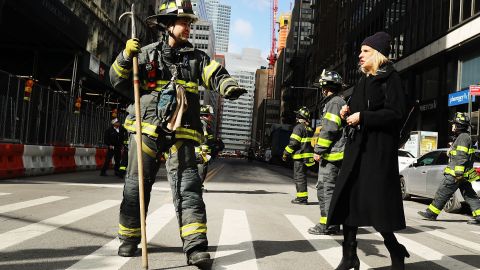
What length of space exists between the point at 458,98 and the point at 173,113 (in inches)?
904

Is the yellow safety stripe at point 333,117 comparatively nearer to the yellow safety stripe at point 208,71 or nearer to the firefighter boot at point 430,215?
the yellow safety stripe at point 208,71

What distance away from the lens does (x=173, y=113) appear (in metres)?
4.16

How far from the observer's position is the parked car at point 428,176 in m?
11.2

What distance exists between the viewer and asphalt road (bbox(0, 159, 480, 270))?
4387 mm

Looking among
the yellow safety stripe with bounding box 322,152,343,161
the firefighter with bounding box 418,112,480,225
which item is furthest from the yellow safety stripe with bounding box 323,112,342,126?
the firefighter with bounding box 418,112,480,225

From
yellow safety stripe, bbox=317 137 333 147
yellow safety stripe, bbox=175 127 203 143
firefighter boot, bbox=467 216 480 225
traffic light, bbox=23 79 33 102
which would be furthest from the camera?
traffic light, bbox=23 79 33 102

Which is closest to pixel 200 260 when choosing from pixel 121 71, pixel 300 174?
pixel 121 71

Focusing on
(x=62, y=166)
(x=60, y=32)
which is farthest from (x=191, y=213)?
(x=60, y=32)

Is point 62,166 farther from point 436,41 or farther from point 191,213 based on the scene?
point 436,41

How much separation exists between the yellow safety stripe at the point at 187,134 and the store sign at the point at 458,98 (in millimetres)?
21689

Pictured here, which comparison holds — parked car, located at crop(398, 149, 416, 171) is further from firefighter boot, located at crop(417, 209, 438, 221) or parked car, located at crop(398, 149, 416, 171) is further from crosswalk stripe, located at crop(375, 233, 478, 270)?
crosswalk stripe, located at crop(375, 233, 478, 270)

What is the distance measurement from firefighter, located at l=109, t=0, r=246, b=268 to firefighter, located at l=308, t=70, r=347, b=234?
2.11 meters

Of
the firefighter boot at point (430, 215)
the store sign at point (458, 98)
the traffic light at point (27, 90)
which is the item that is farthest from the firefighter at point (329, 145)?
the store sign at point (458, 98)

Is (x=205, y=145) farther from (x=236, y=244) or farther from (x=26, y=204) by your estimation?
(x=236, y=244)
